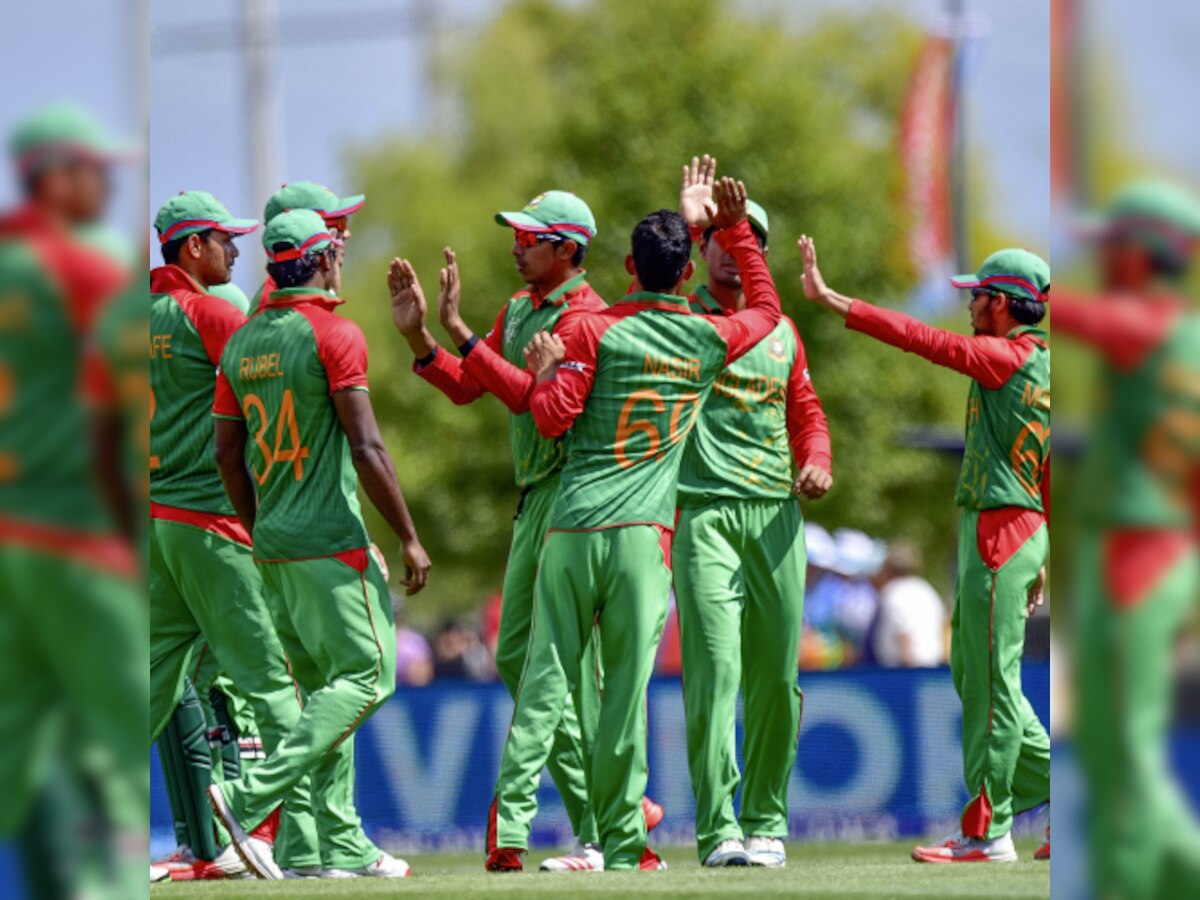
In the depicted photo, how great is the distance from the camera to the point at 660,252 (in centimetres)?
816

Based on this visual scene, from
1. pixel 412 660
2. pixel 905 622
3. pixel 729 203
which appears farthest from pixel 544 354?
pixel 412 660

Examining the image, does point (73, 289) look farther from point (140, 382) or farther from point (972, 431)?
point (972, 431)

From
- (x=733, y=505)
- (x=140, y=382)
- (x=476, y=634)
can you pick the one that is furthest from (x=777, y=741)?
(x=476, y=634)

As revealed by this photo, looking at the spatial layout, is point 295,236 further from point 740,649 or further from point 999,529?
point 999,529

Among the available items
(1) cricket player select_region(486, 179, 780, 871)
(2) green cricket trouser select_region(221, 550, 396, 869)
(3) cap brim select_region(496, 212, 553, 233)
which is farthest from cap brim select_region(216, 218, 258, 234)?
(1) cricket player select_region(486, 179, 780, 871)

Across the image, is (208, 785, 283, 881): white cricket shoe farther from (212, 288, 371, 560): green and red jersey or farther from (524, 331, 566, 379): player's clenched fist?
(524, 331, 566, 379): player's clenched fist

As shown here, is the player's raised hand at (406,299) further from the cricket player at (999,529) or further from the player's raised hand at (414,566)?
the cricket player at (999,529)

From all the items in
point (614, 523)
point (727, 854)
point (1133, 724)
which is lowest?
point (727, 854)

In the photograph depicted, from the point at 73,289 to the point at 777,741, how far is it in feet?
21.9

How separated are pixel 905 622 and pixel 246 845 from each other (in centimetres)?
1037

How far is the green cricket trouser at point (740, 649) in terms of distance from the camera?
874 centimetres

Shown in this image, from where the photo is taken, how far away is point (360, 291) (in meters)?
44.2

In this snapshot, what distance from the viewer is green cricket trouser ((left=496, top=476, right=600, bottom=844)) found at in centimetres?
895

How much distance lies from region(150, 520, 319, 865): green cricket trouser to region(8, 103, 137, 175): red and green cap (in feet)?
19.0
